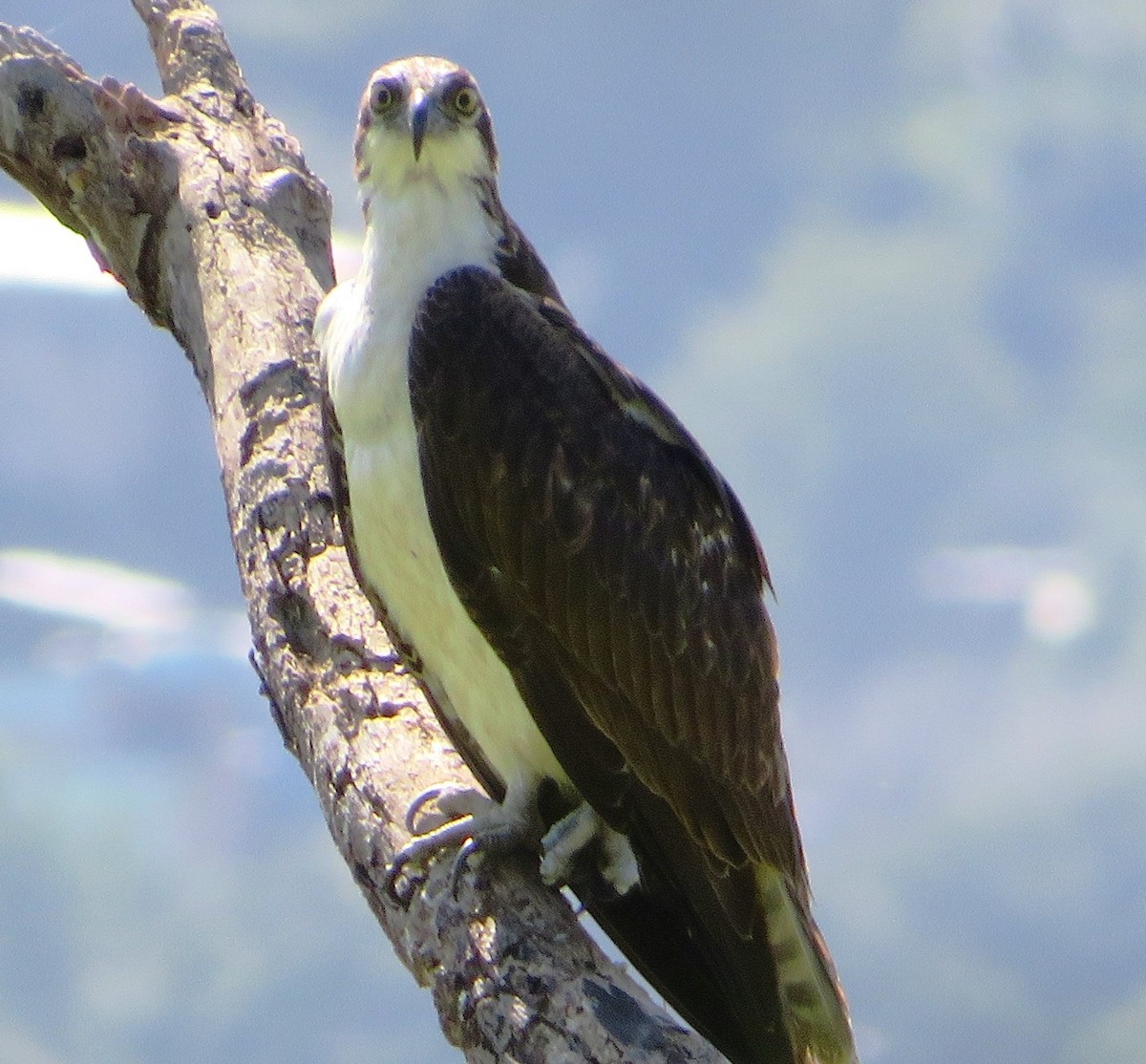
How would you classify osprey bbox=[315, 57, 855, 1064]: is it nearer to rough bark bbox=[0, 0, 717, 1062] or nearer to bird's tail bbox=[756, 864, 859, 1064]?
bird's tail bbox=[756, 864, 859, 1064]

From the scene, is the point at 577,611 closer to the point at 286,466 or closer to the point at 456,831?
the point at 456,831

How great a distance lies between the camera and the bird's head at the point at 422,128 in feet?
16.4

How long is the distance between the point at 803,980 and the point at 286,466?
2.31m

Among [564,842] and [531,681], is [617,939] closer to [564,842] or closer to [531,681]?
[564,842]

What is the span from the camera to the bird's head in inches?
196

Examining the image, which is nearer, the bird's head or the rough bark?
the rough bark

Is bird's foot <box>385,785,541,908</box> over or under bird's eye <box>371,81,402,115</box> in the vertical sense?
under

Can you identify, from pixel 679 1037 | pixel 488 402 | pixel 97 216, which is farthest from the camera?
pixel 97 216

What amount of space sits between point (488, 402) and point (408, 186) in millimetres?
900

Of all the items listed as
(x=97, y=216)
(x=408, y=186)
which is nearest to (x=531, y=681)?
(x=408, y=186)

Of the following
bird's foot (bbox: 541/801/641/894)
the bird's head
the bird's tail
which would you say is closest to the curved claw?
bird's foot (bbox: 541/801/641/894)

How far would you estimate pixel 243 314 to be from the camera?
5762mm

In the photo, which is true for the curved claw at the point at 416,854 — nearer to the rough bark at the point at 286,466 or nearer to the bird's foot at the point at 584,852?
the rough bark at the point at 286,466

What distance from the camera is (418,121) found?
4.96 metres
